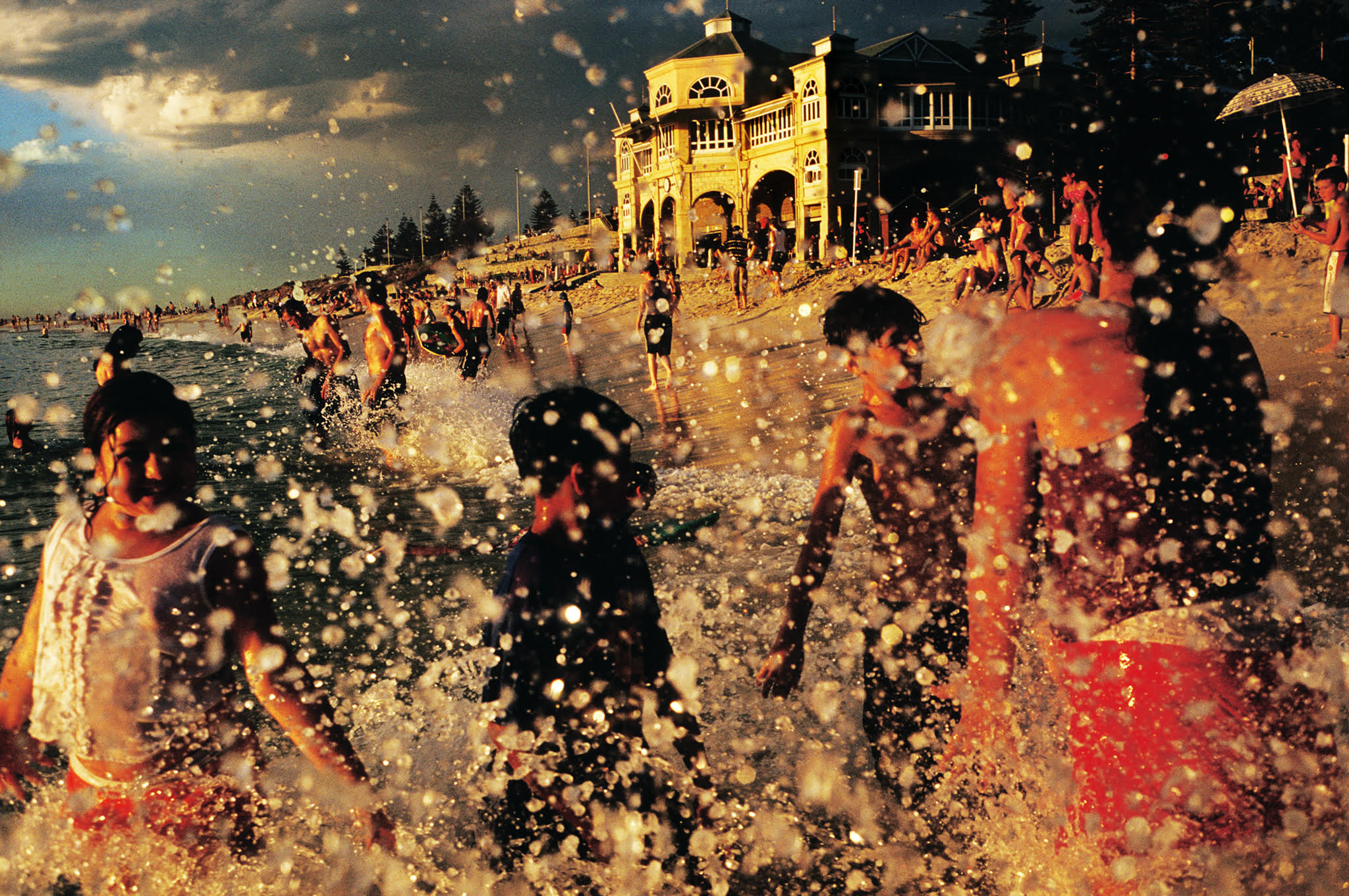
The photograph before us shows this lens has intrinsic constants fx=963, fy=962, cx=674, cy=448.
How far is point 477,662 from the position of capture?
5000mm

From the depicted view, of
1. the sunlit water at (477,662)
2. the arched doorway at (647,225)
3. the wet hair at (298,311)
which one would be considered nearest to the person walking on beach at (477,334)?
the sunlit water at (477,662)

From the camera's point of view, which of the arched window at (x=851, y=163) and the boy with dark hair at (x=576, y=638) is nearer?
the boy with dark hair at (x=576, y=638)

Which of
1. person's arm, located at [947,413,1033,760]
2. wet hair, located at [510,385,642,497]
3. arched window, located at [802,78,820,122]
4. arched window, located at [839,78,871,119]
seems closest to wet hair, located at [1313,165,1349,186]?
person's arm, located at [947,413,1033,760]

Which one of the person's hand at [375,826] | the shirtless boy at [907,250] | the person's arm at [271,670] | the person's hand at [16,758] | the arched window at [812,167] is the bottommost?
the person's hand at [375,826]

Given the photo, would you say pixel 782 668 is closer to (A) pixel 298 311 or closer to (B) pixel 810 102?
(A) pixel 298 311

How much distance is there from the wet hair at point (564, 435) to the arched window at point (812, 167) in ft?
154

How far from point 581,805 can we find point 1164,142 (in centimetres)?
199

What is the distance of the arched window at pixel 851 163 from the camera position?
155ft

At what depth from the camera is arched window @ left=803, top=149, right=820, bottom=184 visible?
154ft

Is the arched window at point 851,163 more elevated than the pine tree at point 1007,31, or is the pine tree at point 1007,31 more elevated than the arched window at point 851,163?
the pine tree at point 1007,31

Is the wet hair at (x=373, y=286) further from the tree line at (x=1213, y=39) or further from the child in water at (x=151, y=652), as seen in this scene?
the tree line at (x=1213, y=39)

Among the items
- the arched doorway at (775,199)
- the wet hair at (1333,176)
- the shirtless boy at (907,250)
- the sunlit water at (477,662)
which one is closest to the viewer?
the sunlit water at (477,662)

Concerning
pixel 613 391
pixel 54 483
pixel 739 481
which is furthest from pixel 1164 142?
pixel 613 391

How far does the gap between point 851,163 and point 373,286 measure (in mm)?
41619
